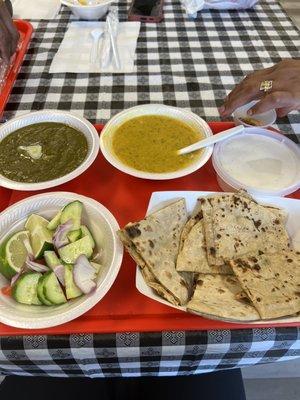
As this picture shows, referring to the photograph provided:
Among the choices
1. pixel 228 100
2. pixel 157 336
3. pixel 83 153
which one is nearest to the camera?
pixel 157 336

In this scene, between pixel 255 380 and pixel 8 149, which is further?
pixel 255 380

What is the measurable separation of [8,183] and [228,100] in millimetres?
972

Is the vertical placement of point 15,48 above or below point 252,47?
above

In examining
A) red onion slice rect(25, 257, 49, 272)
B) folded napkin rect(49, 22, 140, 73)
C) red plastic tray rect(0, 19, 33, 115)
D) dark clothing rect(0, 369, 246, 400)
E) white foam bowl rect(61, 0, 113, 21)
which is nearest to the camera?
red onion slice rect(25, 257, 49, 272)

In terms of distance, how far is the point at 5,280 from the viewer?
3.56ft

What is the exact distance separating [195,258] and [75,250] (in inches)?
14.5

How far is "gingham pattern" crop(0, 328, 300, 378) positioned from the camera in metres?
0.98

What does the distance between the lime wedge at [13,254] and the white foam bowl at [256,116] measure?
1029mm

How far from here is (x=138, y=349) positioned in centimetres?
99

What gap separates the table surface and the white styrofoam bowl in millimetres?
62

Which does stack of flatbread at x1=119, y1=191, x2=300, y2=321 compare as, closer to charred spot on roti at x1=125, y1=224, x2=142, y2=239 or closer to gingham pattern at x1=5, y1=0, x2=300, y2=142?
charred spot on roti at x1=125, y1=224, x2=142, y2=239

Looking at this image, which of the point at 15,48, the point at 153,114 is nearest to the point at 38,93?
the point at 15,48

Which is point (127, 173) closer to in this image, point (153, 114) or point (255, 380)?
point (153, 114)

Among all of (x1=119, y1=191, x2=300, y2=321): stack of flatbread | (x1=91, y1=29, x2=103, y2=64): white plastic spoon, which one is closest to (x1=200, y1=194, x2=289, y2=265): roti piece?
(x1=119, y1=191, x2=300, y2=321): stack of flatbread
